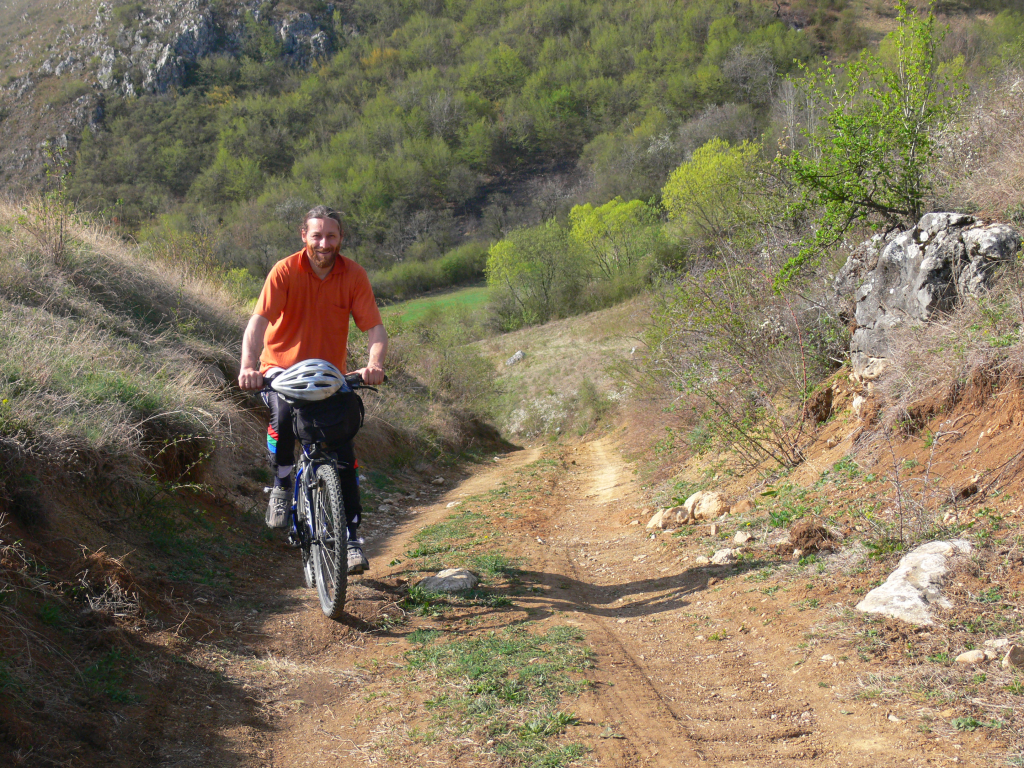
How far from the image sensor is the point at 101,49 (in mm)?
87562

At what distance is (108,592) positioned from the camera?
3.80m

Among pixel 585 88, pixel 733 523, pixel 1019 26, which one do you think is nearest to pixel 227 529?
pixel 733 523

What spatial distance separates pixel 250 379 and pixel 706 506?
14.9 feet

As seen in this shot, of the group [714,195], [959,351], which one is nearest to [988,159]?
[959,351]

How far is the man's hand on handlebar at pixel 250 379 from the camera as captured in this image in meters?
4.21

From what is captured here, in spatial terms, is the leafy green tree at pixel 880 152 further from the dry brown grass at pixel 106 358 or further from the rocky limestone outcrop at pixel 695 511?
the dry brown grass at pixel 106 358

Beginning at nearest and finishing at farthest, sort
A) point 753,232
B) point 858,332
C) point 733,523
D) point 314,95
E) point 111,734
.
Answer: point 111,734, point 733,523, point 858,332, point 753,232, point 314,95

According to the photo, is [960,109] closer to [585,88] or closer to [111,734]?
[111,734]

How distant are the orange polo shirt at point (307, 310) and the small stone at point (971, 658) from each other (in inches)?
146

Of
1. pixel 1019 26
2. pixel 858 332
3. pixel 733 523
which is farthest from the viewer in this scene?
pixel 1019 26

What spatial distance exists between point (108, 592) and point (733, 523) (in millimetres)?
4809

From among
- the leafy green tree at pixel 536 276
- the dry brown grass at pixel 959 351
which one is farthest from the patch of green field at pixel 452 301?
the dry brown grass at pixel 959 351

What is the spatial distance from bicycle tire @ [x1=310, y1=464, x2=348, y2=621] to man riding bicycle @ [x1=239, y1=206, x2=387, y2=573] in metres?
0.17

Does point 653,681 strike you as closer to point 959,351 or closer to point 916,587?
point 916,587
